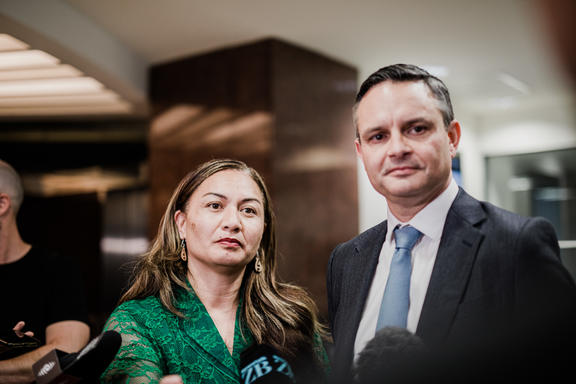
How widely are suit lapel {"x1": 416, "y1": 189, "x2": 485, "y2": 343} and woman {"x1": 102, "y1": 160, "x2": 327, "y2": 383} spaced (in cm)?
58

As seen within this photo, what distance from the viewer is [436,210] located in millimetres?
1220

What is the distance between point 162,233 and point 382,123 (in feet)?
3.69

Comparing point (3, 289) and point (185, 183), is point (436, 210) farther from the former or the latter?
point (3, 289)

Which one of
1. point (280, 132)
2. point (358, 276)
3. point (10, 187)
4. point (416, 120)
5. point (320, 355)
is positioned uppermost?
point (280, 132)

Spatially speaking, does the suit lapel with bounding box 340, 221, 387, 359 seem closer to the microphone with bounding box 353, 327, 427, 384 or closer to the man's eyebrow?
the microphone with bounding box 353, 327, 427, 384

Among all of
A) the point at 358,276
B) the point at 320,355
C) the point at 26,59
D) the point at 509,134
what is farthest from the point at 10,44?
the point at 509,134

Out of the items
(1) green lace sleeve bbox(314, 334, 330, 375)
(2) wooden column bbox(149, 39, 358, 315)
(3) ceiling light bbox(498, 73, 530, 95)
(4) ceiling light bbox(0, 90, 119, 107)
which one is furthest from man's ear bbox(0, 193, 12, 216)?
(3) ceiling light bbox(498, 73, 530, 95)

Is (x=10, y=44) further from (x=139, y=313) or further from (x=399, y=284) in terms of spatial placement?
(x=399, y=284)

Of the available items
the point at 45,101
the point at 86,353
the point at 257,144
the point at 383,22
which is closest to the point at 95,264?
the point at 45,101

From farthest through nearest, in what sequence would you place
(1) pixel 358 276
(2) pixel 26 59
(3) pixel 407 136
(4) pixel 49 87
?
(4) pixel 49 87, (2) pixel 26 59, (1) pixel 358 276, (3) pixel 407 136

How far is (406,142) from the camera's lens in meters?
1.14

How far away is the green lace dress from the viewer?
1.55m

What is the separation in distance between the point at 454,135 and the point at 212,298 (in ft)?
3.31

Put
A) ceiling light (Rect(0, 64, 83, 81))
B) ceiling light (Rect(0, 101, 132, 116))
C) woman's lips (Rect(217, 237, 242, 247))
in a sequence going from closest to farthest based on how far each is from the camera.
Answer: woman's lips (Rect(217, 237, 242, 247)) → ceiling light (Rect(0, 64, 83, 81)) → ceiling light (Rect(0, 101, 132, 116))
